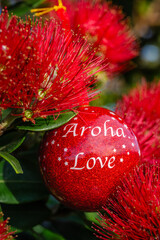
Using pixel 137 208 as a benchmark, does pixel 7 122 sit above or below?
above

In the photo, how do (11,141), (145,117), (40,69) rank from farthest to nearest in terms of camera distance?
(145,117) < (11,141) < (40,69)

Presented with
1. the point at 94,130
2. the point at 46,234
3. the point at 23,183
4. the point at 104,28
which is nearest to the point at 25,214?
the point at 23,183

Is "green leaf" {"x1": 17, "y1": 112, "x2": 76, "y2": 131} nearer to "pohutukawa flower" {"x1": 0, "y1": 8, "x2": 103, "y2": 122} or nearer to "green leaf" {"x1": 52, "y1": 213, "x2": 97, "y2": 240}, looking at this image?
"pohutukawa flower" {"x1": 0, "y1": 8, "x2": 103, "y2": 122}

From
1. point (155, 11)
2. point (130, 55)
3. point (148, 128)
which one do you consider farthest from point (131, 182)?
point (155, 11)

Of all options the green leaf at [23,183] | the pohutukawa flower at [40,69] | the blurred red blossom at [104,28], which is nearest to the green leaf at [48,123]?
the pohutukawa flower at [40,69]

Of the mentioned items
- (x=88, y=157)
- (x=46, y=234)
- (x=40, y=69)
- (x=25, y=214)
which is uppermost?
(x=40, y=69)

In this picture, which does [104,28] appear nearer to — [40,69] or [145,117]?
[145,117]

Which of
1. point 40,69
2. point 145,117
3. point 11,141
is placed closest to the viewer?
point 40,69
